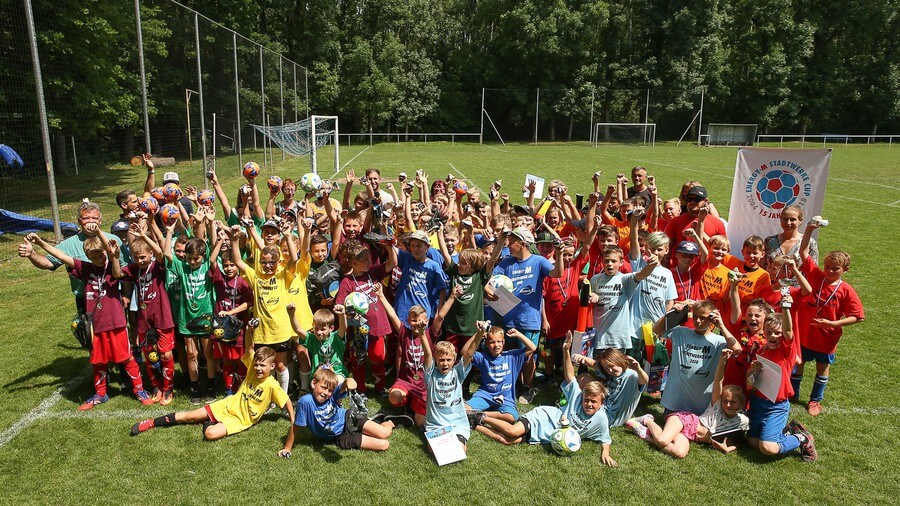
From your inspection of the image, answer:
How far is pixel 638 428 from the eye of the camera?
17.3ft

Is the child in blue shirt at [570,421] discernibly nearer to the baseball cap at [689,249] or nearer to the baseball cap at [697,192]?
the baseball cap at [689,249]

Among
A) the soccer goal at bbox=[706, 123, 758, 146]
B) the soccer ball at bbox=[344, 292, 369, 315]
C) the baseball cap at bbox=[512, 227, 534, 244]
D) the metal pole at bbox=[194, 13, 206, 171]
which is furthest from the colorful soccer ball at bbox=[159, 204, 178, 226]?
the soccer goal at bbox=[706, 123, 758, 146]

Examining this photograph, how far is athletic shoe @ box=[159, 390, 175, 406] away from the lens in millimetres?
5766

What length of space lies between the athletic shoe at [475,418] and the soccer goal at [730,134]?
48.9 metres

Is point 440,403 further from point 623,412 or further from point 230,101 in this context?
point 230,101

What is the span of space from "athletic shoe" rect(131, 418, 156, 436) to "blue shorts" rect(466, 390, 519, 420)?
9.68ft

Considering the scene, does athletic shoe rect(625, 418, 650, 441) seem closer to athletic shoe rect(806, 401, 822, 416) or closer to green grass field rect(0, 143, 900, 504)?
green grass field rect(0, 143, 900, 504)

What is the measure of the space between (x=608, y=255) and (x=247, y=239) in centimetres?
412

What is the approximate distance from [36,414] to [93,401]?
0.49 meters

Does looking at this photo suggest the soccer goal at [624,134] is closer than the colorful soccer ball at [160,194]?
No

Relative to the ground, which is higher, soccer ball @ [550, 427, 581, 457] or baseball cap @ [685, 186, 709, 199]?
baseball cap @ [685, 186, 709, 199]

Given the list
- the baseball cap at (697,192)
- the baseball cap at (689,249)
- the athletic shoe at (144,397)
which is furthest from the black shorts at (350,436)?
the baseball cap at (697,192)

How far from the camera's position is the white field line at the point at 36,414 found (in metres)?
5.19

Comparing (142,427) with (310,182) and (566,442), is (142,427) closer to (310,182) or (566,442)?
(310,182)
